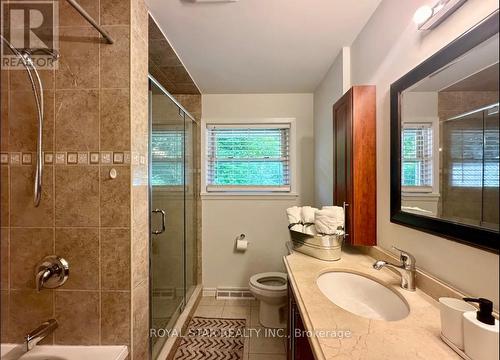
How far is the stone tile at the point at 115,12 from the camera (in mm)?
1228

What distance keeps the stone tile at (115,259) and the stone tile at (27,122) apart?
1.80 ft

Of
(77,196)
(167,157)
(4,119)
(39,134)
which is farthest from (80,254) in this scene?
(167,157)

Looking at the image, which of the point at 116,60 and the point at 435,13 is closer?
the point at 435,13

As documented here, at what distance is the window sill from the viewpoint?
2666 millimetres

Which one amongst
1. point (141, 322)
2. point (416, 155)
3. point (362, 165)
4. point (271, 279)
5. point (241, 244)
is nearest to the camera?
point (416, 155)

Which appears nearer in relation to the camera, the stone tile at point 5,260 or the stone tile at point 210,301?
the stone tile at point 5,260

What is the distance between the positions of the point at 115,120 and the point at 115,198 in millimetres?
397

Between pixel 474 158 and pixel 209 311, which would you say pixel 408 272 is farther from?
pixel 209 311

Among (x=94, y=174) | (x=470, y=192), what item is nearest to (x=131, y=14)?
(x=94, y=174)

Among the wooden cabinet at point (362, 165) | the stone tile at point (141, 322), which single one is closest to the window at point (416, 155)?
the wooden cabinet at point (362, 165)

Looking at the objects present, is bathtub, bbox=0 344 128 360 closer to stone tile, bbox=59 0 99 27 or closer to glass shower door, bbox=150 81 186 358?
glass shower door, bbox=150 81 186 358

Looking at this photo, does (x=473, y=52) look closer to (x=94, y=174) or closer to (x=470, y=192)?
(x=470, y=192)

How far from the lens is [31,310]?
122cm

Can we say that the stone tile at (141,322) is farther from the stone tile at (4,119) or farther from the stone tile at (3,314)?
the stone tile at (4,119)
